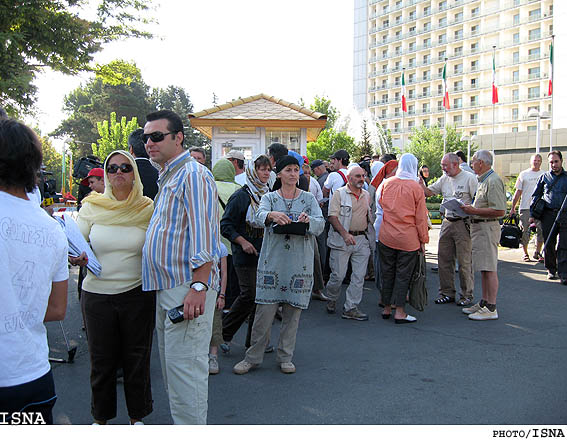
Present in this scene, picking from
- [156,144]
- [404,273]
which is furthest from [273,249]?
[404,273]

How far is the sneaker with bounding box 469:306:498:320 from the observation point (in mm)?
6639

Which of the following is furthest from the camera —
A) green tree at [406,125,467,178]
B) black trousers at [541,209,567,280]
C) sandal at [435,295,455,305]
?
green tree at [406,125,467,178]

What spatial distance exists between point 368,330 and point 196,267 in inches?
151

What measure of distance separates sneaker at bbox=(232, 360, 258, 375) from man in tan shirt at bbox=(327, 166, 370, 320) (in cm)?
229

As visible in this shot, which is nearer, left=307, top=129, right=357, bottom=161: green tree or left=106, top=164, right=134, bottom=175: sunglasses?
left=106, top=164, right=134, bottom=175: sunglasses

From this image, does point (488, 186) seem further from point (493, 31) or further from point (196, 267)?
point (493, 31)

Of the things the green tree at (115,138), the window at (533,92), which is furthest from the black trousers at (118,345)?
the window at (533,92)

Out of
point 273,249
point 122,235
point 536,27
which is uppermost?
point 536,27

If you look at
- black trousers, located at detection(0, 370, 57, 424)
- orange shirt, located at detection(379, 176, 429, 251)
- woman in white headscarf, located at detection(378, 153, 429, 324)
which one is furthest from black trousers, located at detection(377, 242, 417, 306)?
black trousers, located at detection(0, 370, 57, 424)

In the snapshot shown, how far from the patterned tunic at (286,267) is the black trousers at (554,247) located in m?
6.10

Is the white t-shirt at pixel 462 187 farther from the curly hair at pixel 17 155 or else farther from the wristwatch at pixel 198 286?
the curly hair at pixel 17 155

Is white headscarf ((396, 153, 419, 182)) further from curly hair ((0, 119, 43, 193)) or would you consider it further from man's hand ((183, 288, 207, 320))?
curly hair ((0, 119, 43, 193))

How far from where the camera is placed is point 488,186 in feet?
22.1

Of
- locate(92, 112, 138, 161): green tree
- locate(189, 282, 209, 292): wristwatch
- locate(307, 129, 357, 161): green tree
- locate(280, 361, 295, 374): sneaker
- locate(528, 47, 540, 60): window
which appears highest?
locate(528, 47, 540, 60): window
